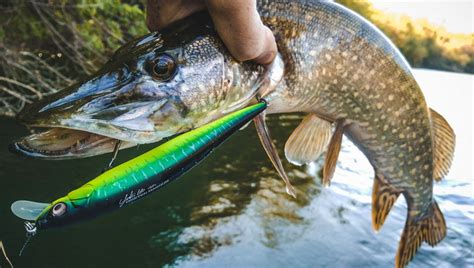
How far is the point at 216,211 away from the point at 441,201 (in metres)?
2.80

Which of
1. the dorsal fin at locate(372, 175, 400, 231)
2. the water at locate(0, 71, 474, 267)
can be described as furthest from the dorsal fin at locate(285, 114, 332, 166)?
the water at locate(0, 71, 474, 267)

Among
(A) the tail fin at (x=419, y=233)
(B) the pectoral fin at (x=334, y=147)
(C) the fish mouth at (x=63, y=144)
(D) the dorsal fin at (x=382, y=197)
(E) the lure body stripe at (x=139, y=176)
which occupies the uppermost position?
(C) the fish mouth at (x=63, y=144)

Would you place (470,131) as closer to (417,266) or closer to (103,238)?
(417,266)

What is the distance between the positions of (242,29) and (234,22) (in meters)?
0.03

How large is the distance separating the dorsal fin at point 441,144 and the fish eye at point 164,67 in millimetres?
1068

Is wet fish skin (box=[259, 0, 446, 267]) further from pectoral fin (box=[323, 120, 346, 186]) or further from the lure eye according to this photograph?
the lure eye

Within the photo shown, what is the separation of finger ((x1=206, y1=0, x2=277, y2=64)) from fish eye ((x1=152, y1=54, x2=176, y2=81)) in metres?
0.15

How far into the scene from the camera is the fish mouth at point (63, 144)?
895mm

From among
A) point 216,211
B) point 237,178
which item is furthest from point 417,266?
point 237,178

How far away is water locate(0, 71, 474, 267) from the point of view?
11.7 feet

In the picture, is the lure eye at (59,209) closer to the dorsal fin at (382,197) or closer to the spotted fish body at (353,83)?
the spotted fish body at (353,83)

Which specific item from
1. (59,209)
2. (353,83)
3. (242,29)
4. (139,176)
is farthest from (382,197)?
(59,209)

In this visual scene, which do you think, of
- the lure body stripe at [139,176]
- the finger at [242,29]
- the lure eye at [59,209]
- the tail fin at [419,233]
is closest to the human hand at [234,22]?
the finger at [242,29]

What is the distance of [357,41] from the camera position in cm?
143
